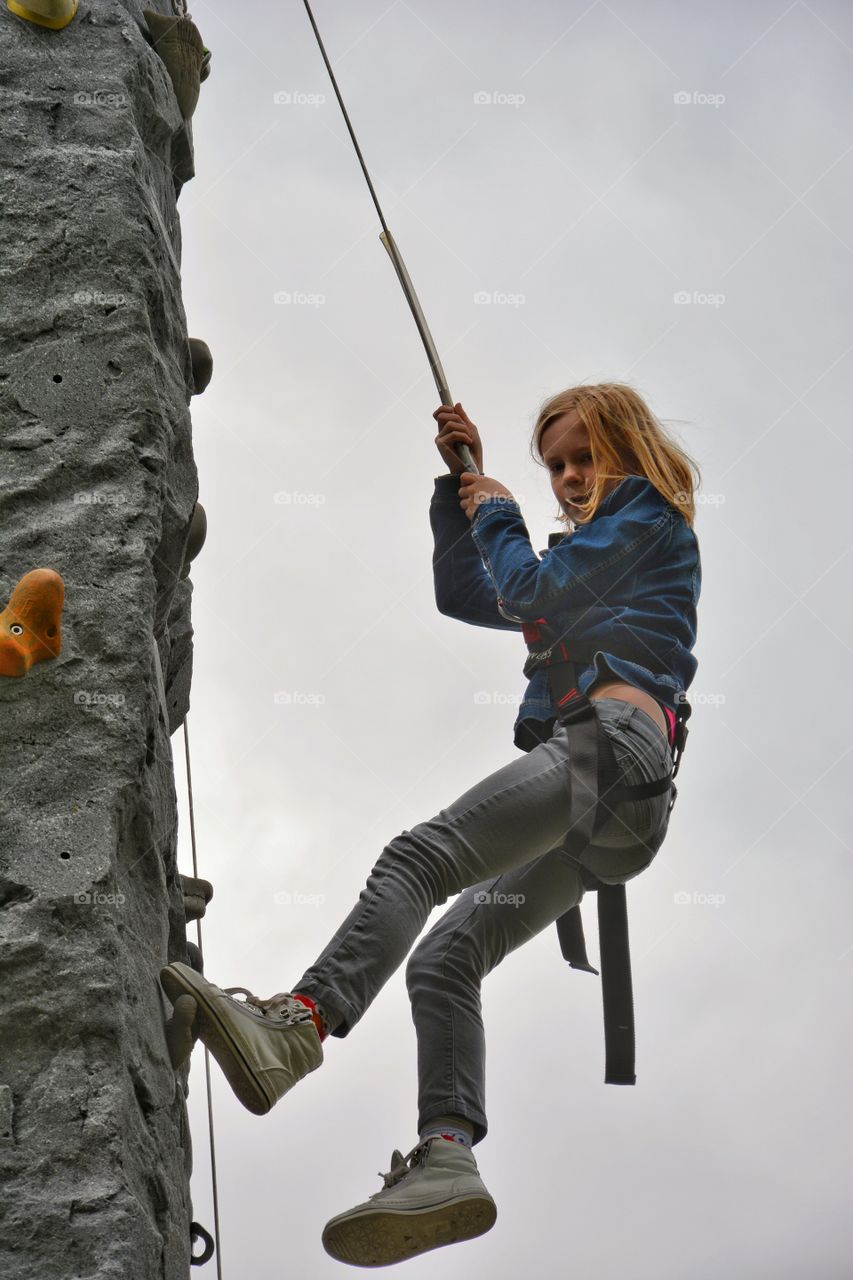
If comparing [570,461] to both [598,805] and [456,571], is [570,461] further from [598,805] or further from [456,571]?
[598,805]

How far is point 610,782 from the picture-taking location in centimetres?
421

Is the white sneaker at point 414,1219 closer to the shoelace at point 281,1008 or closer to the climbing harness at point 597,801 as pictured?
the shoelace at point 281,1008

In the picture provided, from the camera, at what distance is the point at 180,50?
5043mm

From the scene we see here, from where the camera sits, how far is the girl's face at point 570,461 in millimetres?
4844

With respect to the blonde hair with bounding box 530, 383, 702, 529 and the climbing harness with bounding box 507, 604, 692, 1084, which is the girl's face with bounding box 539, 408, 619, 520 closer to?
the blonde hair with bounding box 530, 383, 702, 529

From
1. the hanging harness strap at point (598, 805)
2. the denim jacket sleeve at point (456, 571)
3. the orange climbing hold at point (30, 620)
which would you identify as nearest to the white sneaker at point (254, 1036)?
the orange climbing hold at point (30, 620)

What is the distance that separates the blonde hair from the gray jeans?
2.33ft

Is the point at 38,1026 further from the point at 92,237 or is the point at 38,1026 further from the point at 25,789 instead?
the point at 92,237

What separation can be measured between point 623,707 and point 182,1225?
1770 millimetres

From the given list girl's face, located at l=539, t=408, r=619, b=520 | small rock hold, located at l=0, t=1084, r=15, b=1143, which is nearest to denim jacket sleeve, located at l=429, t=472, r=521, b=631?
girl's face, located at l=539, t=408, r=619, b=520

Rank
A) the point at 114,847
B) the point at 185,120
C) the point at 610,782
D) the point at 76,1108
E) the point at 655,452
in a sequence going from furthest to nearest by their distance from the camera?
1. the point at 185,120
2. the point at 655,452
3. the point at 610,782
4. the point at 114,847
5. the point at 76,1108

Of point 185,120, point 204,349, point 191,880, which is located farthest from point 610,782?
point 185,120

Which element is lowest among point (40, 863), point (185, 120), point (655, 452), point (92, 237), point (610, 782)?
point (40, 863)

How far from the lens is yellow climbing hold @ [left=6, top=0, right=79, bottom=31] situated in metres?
4.55
